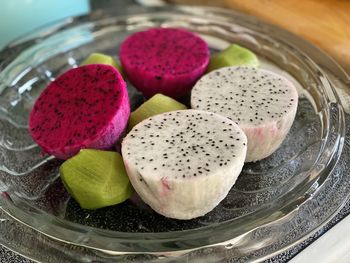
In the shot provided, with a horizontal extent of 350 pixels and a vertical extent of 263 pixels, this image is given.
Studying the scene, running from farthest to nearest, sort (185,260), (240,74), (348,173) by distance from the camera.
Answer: (240,74)
(348,173)
(185,260)

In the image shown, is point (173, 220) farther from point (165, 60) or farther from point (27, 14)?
point (27, 14)

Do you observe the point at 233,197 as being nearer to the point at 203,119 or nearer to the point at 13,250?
the point at 203,119

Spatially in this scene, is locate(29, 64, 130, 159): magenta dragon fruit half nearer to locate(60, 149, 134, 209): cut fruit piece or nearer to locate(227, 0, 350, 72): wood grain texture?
locate(60, 149, 134, 209): cut fruit piece

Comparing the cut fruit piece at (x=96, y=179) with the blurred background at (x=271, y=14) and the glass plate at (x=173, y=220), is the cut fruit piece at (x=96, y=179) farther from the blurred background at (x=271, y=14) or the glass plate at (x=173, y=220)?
the blurred background at (x=271, y=14)

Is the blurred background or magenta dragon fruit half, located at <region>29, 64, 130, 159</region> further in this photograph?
the blurred background

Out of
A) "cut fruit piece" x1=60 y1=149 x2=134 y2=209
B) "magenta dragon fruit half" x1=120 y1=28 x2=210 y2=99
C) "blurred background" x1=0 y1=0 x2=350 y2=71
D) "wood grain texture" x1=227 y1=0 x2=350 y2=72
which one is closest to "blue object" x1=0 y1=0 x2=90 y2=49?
"blurred background" x1=0 y1=0 x2=350 y2=71

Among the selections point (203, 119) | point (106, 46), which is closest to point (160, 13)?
point (106, 46)
